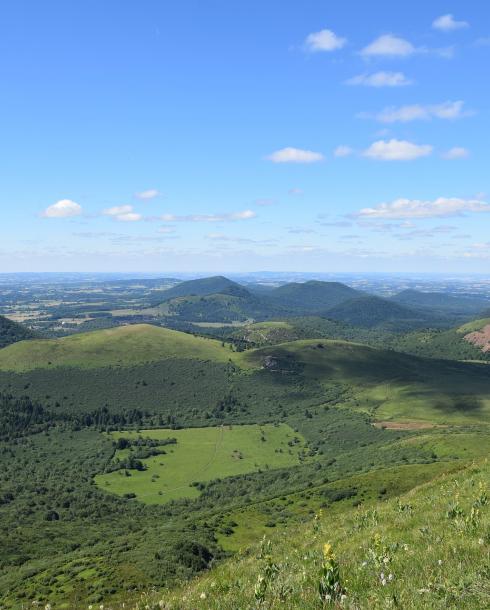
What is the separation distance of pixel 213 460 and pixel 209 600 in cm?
18404

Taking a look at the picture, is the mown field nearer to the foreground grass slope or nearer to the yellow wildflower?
the foreground grass slope

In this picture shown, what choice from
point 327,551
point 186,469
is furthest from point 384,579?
point 186,469

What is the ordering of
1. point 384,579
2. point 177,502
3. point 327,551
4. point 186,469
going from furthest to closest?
point 186,469 → point 177,502 → point 384,579 → point 327,551

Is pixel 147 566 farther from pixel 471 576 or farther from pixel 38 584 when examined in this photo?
pixel 471 576

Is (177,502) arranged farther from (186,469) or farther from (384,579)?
(384,579)

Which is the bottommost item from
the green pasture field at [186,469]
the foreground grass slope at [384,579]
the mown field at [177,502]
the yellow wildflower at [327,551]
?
the green pasture field at [186,469]

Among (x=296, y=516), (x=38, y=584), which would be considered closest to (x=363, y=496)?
(x=296, y=516)

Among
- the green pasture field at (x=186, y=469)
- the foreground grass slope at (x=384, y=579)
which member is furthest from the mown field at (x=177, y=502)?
the green pasture field at (x=186, y=469)

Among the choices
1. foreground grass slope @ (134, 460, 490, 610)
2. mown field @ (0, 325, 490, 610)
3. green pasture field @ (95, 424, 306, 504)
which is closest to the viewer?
foreground grass slope @ (134, 460, 490, 610)

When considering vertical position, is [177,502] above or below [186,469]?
above

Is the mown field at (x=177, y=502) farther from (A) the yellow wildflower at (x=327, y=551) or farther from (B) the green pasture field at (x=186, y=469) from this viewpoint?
(A) the yellow wildflower at (x=327, y=551)

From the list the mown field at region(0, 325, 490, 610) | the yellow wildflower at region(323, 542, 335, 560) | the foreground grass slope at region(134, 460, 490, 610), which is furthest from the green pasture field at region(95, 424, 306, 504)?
the yellow wildflower at region(323, 542, 335, 560)

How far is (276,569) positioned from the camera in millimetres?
12102

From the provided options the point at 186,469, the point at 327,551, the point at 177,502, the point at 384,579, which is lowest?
the point at 186,469
